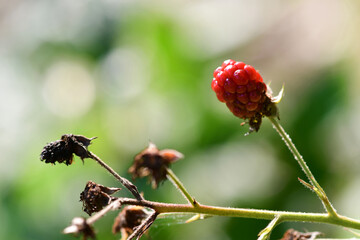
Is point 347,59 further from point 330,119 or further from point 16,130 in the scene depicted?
point 16,130

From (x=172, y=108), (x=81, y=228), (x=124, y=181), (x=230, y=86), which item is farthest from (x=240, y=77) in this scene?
(x=172, y=108)

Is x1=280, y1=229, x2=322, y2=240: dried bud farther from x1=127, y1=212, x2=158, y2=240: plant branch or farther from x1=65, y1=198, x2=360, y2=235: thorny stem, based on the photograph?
x1=127, y1=212, x2=158, y2=240: plant branch

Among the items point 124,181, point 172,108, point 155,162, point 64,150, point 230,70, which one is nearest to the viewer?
point 124,181

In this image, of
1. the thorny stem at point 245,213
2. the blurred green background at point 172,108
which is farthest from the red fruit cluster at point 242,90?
the blurred green background at point 172,108

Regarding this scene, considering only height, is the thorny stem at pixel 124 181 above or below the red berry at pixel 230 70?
below

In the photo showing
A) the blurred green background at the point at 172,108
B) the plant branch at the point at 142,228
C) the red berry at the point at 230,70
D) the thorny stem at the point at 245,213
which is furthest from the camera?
the blurred green background at the point at 172,108

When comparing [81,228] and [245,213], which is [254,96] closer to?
[245,213]

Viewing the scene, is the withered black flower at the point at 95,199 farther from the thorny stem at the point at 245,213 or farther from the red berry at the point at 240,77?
the red berry at the point at 240,77
